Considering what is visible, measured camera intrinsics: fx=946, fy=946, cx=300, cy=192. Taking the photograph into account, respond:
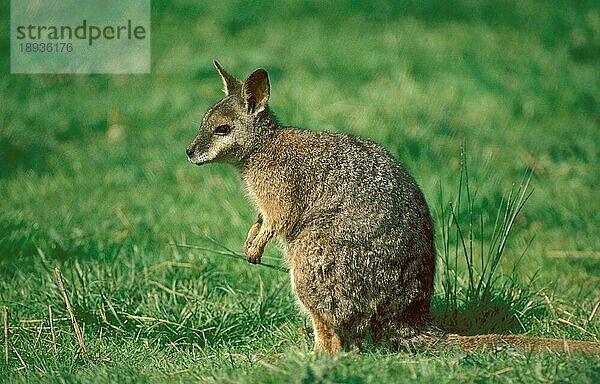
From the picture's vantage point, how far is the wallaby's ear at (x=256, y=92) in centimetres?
502

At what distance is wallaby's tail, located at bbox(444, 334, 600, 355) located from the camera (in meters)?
4.22

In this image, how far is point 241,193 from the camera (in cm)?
734

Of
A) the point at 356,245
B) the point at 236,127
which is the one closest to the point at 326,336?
the point at 356,245

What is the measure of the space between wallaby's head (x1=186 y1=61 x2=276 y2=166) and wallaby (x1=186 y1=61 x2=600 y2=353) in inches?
9.8

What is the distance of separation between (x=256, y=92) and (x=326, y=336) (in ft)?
4.55

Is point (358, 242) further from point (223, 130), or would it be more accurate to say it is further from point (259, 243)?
point (223, 130)

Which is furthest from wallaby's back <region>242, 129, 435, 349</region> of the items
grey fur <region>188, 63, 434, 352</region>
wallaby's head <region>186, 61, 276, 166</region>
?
wallaby's head <region>186, 61, 276, 166</region>

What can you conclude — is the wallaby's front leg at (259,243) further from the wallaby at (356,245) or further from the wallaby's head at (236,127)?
the wallaby's head at (236,127)

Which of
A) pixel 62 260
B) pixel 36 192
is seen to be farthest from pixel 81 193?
pixel 62 260

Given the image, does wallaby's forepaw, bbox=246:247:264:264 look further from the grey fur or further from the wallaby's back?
the wallaby's back

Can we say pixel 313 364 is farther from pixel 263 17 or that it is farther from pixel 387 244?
pixel 263 17

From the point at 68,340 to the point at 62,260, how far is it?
4.12ft

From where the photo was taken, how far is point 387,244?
4.53m

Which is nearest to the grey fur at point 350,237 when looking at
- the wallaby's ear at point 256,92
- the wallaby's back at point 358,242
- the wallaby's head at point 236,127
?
the wallaby's back at point 358,242
